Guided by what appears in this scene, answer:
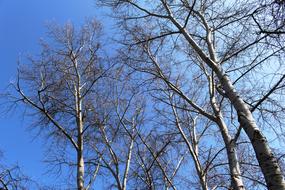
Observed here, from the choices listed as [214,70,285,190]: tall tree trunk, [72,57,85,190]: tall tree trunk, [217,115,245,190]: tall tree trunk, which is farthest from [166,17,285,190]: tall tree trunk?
[72,57,85,190]: tall tree trunk

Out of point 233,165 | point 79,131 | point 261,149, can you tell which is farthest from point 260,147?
point 79,131

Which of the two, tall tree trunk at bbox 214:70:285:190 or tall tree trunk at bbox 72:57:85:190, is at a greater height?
tall tree trunk at bbox 72:57:85:190

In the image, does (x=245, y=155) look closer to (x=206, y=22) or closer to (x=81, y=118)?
(x=206, y=22)

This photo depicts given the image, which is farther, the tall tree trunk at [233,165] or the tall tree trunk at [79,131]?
the tall tree trunk at [79,131]

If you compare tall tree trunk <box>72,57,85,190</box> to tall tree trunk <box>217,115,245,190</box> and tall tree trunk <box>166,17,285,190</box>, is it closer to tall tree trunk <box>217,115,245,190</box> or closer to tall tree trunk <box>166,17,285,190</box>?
tall tree trunk <box>217,115,245,190</box>

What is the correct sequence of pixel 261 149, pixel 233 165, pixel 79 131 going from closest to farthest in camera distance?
pixel 261 149 < pixel 233 165 < pixel 79 131

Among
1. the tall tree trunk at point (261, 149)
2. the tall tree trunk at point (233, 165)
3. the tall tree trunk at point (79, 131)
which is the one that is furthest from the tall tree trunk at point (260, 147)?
the tall tree trunk at point (79, 131)

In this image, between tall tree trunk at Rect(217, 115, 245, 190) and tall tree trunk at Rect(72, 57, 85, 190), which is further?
tall tree trunk at Rect(72, 57, 85, 190)

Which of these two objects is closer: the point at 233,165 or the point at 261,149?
the point at 261,149

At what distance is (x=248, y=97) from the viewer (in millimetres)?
6582

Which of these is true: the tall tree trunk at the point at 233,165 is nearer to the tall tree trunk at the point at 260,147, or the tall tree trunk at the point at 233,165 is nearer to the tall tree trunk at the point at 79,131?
the tall tree trunk at the point at 260,147

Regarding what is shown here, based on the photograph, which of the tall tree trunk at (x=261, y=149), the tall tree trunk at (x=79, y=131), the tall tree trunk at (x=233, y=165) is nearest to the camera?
the tall tree trunk at (x=261, y=149)

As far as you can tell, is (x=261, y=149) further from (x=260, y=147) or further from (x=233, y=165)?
(x=233, y=165)

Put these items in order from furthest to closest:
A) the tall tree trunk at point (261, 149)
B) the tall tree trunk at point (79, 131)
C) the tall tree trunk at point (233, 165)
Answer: the tall tree trunk at point (79, 131) < the tall tree trunk at point (233, 165) < the tall tree trunk at point (261, 149)
